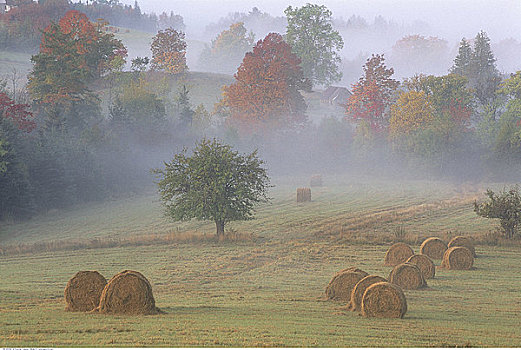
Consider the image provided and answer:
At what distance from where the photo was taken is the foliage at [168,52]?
90.2 meters

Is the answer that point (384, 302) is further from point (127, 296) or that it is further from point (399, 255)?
point (399, 255)

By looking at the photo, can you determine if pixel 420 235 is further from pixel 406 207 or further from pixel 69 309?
pixel 69 309

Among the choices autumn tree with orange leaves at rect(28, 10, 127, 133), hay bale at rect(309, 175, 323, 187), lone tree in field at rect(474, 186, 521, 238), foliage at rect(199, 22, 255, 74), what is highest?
foliage at rect(199, 22, 255, 74)

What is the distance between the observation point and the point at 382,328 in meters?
13.5

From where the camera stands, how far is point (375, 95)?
74062mm

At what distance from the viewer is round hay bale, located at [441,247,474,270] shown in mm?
Answer: 23109

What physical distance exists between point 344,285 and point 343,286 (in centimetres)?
4

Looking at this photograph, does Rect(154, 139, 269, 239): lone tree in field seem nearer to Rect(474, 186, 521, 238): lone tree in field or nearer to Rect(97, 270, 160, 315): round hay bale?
Rect(474, 186, 521, 238): lone tree in field

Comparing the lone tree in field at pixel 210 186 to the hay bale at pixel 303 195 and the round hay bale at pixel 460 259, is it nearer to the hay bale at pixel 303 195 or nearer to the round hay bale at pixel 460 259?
the round hay bale at pixel 460 259

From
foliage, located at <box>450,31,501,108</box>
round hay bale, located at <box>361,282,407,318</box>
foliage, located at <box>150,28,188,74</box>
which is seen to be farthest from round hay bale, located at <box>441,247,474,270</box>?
foliage, located at <box>150,28,188,74</box>

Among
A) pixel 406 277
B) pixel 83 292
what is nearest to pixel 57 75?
pixel 83 292

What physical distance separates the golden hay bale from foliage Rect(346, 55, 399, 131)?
60133 mm

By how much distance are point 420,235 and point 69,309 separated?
19.2 metres

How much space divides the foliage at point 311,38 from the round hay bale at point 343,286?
77992 millimetres
